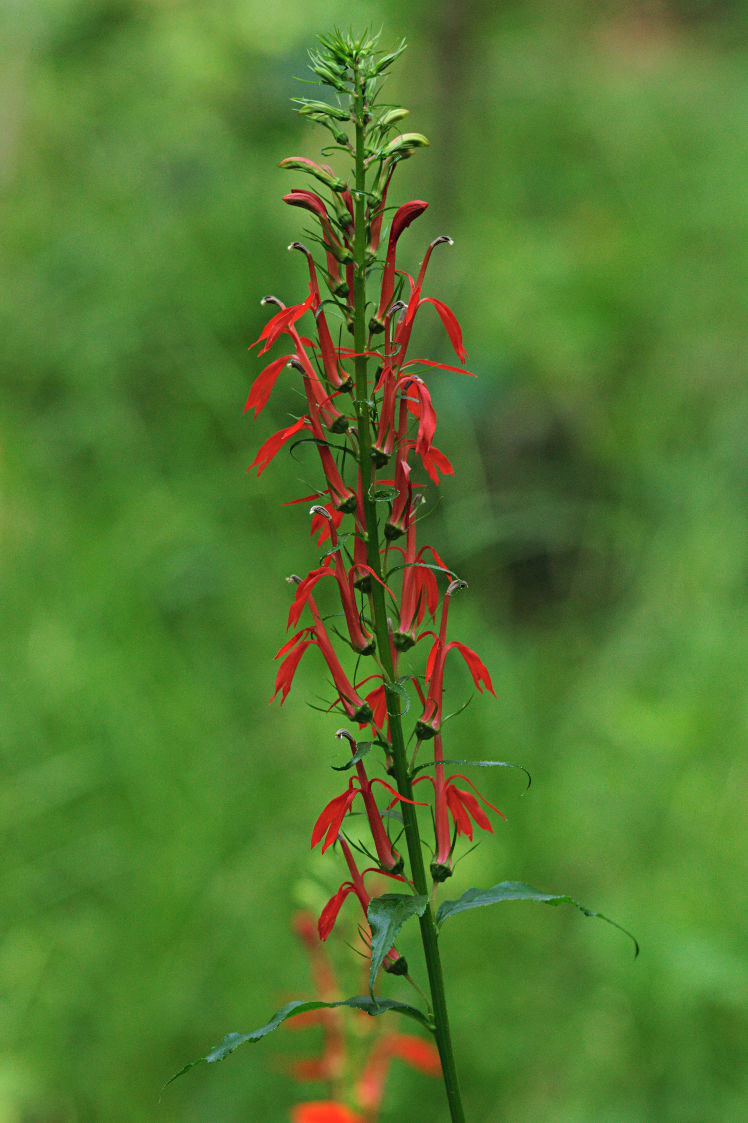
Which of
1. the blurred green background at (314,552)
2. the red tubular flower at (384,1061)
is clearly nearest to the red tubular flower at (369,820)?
the red tubular flower at (384,1061)

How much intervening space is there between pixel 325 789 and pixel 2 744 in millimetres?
723

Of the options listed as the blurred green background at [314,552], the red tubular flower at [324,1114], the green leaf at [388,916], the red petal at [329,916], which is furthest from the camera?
the blurred green background at [314,552]

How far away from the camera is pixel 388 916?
627mm

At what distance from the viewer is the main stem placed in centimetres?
65

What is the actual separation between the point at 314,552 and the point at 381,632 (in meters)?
2.03

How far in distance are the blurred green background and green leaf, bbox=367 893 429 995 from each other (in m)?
0.87

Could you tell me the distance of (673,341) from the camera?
3.35m

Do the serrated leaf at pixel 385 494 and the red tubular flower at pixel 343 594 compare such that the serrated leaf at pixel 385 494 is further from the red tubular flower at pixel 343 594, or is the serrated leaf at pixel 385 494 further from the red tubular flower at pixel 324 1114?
the red tubular flower at pixel 324 1114

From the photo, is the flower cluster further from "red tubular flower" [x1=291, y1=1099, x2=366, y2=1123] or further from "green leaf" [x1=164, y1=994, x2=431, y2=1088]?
"red tubular flower" [x1=291, y1=1099, x2=366, y2=1123]

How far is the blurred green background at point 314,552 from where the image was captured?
70.0 inches

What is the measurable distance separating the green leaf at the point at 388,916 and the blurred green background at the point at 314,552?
2.84 ft

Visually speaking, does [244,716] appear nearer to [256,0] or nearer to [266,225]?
[266,225]

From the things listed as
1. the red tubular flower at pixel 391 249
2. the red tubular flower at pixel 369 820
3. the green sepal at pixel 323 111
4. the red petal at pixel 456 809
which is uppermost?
the green sepal at pixel 323 111

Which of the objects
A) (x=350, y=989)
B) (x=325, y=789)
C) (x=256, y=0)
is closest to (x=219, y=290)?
(x=256, y=0)
